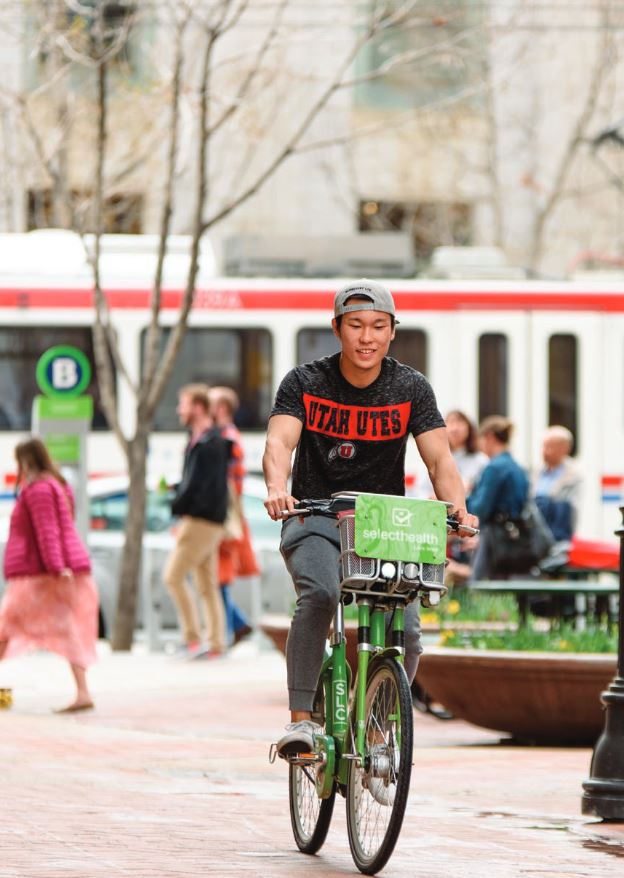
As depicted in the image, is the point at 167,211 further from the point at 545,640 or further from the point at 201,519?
the point at 545,640

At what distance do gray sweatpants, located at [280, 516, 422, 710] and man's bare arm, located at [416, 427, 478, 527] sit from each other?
38 centimetres

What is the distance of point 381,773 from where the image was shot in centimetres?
614

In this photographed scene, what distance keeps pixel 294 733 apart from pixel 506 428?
8216mm

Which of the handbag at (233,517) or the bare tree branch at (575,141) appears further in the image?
the bare tree branch at (575,141)

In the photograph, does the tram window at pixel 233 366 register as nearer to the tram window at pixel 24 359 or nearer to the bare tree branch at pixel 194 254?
the tram window at pixel 24 359

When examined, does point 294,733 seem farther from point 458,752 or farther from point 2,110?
point 2,110

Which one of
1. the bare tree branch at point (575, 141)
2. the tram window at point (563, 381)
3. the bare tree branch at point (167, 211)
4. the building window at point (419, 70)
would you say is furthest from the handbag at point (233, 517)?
the bare tree branch at point (575, 141)

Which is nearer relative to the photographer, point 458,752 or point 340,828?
point 340,828

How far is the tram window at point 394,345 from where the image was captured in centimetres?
2183

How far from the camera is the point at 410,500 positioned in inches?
245

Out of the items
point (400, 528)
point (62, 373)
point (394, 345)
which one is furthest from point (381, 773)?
point (394, 345)

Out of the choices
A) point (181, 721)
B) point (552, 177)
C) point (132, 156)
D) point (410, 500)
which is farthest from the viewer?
point (552, 177)

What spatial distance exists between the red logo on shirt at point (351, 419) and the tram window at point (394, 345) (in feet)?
49.5

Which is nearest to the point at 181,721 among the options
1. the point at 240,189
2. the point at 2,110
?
the point at 2,110
